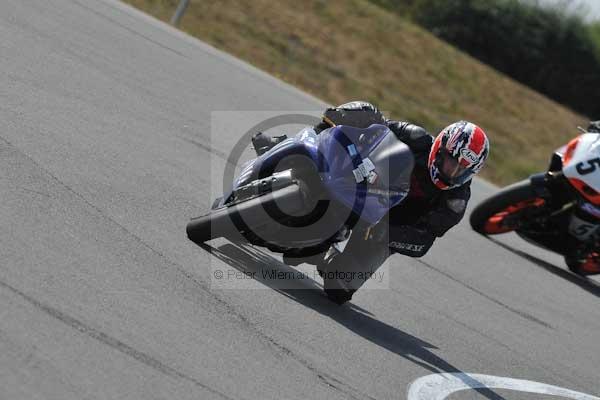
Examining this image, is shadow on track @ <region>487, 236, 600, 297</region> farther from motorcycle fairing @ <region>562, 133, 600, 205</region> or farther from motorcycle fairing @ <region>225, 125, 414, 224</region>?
motorcycle fairing @ <region>225, 125, 414, 224</region>

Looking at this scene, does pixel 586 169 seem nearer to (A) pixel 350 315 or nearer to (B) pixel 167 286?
(A) pixel 350 315

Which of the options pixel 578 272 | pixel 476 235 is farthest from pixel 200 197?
pixel 578 272

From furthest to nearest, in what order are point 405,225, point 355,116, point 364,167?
point 405,225 < point 355,116 < point 364,167

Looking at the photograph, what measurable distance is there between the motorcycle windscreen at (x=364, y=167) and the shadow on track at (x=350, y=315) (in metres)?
0.69

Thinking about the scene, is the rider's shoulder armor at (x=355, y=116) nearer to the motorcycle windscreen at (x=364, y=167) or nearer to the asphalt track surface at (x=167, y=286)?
the motorcycle windscreen at (x=364, y=167)

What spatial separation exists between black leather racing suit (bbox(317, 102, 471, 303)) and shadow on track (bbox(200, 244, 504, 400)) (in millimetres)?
158

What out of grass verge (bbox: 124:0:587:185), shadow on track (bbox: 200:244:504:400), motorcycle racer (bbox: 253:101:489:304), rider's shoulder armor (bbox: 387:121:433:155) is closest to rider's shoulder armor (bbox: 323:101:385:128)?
motorcycle racer (bbox: 253:101:489:304)

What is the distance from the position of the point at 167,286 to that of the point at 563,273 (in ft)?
21.3

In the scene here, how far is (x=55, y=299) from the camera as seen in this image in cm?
500

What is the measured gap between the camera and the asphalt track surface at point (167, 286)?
480 cm

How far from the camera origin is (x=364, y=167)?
6.59 m

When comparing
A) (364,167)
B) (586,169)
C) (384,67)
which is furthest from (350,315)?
(384,67)

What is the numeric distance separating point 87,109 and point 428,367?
4.00 meters

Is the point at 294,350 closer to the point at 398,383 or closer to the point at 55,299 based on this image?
the point at 398,383
